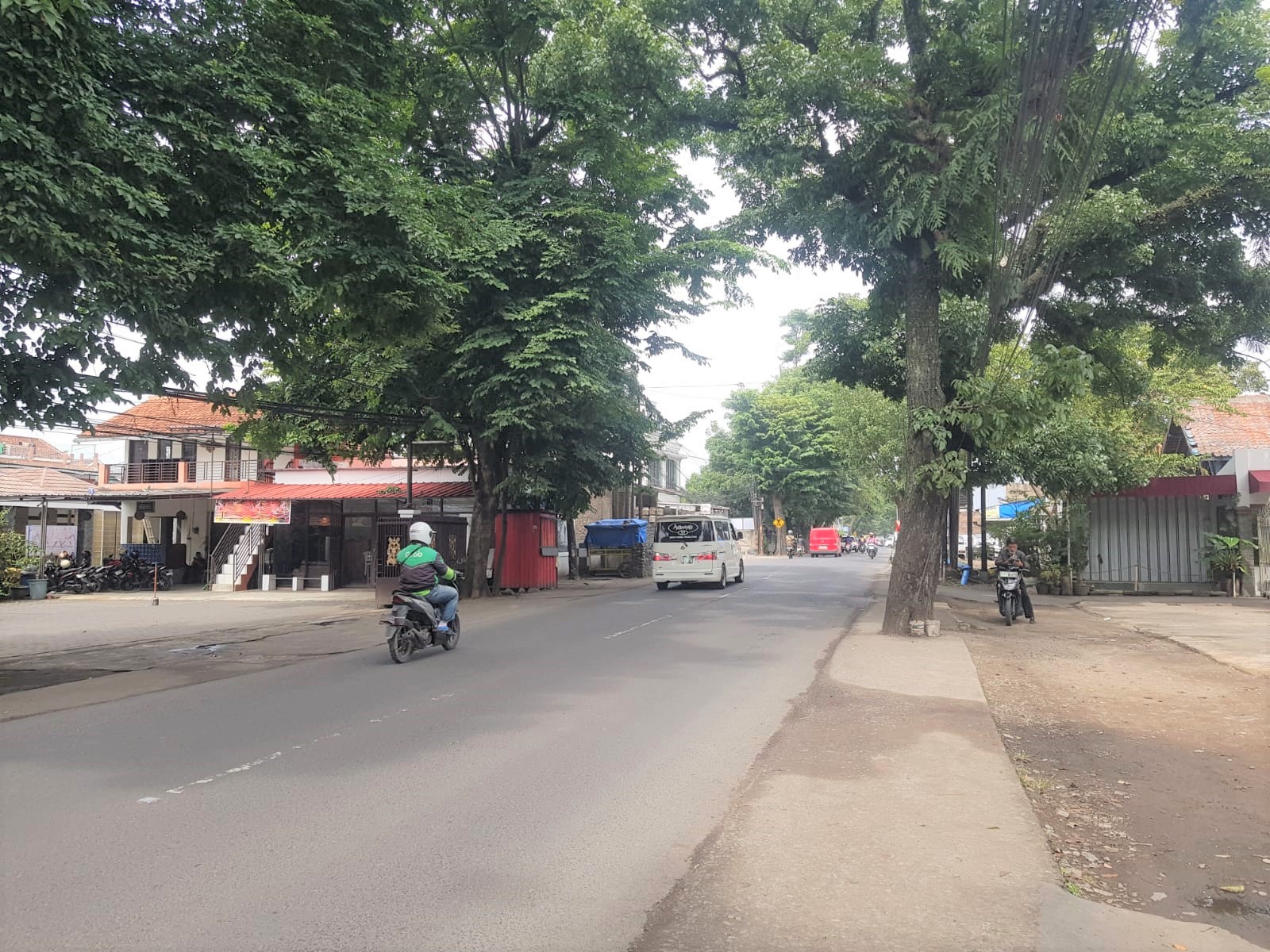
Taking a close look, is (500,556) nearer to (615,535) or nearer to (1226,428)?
(615,535)

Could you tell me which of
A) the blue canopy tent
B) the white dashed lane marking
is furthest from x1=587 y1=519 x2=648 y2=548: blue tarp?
the white dashed lane marking

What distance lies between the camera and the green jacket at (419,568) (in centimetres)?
1111

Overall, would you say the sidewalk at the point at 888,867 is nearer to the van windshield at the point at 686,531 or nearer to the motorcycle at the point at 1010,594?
the motorcycle at the point at 1010,594

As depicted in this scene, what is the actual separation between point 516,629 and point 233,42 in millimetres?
9403

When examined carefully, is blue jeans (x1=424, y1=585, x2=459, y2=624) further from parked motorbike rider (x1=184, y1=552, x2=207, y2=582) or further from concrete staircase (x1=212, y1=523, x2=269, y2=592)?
parked motorbike rider (x1=184, y1=552, x2=207, y2=582)

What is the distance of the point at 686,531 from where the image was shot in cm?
2383

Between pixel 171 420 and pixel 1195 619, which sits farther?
pixel 171 420

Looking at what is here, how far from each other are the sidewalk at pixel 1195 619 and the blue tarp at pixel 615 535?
12467 mm

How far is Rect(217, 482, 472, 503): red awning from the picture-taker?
26.8 metres

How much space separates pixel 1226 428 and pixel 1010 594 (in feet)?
43.8

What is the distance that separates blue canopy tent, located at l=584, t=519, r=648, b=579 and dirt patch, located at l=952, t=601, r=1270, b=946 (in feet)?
71.1

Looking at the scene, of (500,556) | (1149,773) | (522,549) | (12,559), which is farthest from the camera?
(522,549)

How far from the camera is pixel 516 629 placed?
575 inches

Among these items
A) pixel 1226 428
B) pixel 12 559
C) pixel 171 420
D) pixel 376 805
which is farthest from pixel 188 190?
pixel 1226 428
